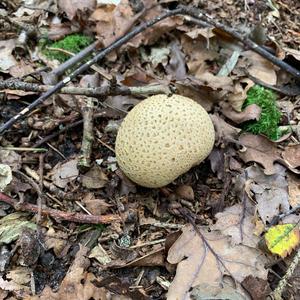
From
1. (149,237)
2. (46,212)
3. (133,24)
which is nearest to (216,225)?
(149,237)

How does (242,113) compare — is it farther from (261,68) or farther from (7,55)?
(7,55)

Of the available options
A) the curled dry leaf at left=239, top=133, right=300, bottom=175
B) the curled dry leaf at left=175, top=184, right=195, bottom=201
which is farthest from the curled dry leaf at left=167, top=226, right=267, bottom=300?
the curled dry leaf at left=239, top=133, right=300, bottom=175

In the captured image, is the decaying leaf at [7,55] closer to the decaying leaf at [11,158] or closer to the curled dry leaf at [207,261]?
the decaying leaf at [11,158]

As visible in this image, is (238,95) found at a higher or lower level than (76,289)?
higher

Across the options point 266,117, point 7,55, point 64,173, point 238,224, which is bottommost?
point 64,173

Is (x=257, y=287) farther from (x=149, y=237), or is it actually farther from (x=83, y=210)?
(x=83, y=210)

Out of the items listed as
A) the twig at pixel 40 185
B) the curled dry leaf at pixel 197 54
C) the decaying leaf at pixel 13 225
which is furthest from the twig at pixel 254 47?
the decaying leaf at pixel 13 225

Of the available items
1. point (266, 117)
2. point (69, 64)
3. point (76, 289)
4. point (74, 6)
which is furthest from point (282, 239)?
point (74, 6)
